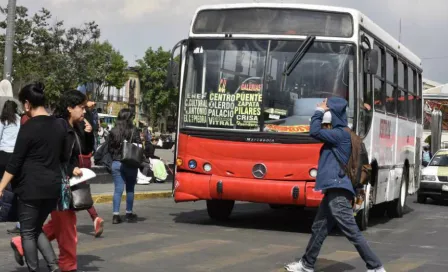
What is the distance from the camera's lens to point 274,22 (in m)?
12.9

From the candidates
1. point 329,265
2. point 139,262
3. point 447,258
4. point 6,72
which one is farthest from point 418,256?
point 6,72

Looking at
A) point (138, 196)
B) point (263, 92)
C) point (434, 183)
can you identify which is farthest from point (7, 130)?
point (434, 183)

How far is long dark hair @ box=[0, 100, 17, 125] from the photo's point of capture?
9969 millimetres

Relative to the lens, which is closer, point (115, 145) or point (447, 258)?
point (447, 258)

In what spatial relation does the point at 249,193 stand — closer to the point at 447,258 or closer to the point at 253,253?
the point at 253,253

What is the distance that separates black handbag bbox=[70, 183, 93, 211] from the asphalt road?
1289 mm

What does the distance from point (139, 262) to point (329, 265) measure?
2117 millimetres

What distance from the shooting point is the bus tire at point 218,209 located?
1434cm

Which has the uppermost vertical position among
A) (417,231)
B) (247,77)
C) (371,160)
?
(247,77)

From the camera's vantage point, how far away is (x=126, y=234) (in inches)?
454

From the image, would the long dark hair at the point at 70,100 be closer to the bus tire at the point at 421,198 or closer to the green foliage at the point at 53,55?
the bus tire at the point at 421,198

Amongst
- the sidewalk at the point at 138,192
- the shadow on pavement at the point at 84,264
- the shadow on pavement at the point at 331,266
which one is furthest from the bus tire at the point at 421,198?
the shadow on pavement at the point at 84,264

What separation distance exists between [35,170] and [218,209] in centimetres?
780

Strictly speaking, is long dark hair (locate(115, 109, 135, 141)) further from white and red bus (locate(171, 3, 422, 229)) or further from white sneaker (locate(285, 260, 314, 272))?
white sneaker (locate(285, 260, 314, 272))
